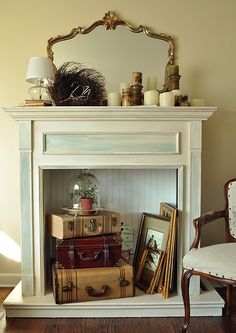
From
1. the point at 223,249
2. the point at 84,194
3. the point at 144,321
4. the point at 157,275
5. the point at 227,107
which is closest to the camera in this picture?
the point at 223,249

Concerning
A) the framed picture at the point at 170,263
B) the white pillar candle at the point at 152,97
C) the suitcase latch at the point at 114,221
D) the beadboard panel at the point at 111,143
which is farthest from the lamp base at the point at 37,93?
the framed picture at the point at 170,263

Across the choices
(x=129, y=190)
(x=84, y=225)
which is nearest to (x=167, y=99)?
(x=129, y=190)

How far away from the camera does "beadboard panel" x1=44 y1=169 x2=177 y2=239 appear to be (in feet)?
9.68

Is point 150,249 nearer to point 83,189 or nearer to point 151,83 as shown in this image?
point 83,189

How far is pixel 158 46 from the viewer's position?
9.61 feet

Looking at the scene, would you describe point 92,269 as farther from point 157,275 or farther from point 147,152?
point 147,152

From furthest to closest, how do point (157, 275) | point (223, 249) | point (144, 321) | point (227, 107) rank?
1. point (227, 107)
2. point (157, 275)
3. point (144, 321)
4. point (223, 249)

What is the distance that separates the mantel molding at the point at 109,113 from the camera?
2422mm

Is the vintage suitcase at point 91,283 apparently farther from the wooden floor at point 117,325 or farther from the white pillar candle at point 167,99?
the white pillar candle at point 167,99

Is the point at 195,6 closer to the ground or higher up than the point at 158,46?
higher up

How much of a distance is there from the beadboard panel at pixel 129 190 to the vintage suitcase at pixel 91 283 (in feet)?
1.79

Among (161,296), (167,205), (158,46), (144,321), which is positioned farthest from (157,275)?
(158,46)

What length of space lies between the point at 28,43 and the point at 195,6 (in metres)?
1.25

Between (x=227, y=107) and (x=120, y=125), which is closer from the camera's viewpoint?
(x=120, y=125)
